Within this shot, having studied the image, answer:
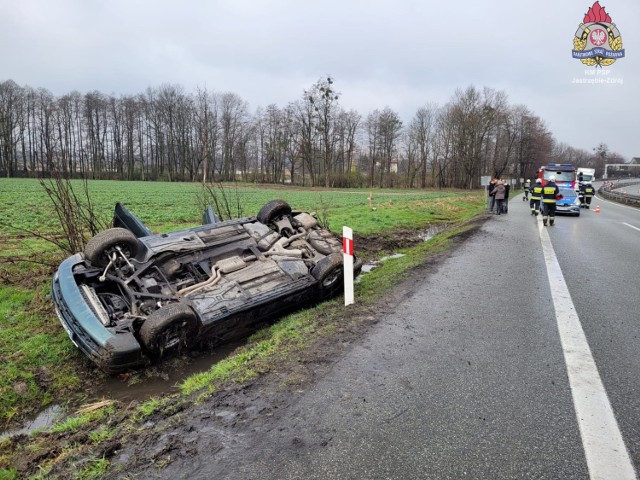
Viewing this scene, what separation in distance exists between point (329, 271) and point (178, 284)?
2.02 m

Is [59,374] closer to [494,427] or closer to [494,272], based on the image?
[494,427]

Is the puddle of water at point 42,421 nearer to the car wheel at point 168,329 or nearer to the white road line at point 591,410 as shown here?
the car wheel at point 168,329

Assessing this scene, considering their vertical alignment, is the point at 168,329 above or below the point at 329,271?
below

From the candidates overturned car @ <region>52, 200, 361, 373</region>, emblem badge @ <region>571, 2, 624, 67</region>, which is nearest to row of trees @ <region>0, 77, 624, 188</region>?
emblem badge @ <region>571, 2, 624, 67</region>

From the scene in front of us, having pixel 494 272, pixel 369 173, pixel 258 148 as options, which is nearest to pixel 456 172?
pixel 369 173

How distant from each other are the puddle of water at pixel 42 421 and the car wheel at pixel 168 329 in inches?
36.8

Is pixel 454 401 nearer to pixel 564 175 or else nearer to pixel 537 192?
pixel 537 192

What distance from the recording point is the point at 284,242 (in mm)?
6598

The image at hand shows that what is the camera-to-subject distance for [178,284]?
206 inches

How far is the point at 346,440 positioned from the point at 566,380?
1.80 meters

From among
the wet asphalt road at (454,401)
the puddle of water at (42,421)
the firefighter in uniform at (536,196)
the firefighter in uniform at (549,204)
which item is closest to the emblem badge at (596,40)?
the firefighter in uniform at (536,196)

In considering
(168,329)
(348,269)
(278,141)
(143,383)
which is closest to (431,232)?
(348,269)

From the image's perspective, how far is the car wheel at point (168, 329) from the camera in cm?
416

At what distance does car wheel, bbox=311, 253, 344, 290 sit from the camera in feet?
19.0
